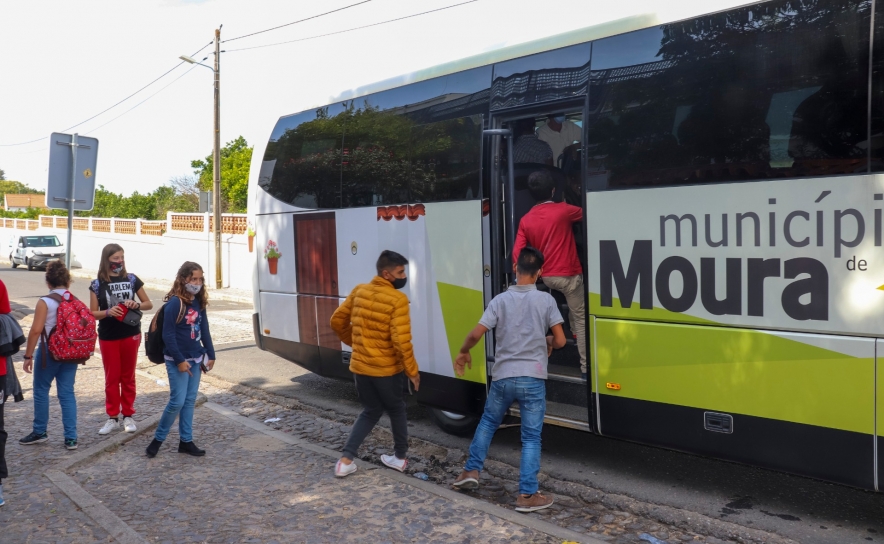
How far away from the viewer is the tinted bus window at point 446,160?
6.42m

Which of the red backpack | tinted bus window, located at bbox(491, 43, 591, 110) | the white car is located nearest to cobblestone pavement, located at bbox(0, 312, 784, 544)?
the red backpack

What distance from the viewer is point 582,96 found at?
5.60 meters

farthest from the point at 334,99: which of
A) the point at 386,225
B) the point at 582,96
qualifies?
the point at 582,96

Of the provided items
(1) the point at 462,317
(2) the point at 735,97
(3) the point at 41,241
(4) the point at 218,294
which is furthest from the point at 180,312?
(3) the point at 41,241

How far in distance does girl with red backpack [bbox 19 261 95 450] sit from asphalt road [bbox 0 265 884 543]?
275cm

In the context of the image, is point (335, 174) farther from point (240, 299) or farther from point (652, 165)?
point (240, 299)

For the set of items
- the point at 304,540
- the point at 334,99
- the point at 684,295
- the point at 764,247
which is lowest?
the point at 304,540

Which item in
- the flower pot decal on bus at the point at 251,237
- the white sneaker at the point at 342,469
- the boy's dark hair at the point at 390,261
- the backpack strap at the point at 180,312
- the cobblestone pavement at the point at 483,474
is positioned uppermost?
the flower pot decal on bus at the point at 251,237

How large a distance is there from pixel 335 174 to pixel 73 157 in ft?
9.71

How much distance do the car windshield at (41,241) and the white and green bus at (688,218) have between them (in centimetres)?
3637

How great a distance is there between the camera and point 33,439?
6.78 meters

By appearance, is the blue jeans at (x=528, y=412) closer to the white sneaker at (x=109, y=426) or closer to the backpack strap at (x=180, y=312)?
the backpack strap at (x=180, y=312)

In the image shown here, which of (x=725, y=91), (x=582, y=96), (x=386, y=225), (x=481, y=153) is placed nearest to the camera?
(x=725, y=91)

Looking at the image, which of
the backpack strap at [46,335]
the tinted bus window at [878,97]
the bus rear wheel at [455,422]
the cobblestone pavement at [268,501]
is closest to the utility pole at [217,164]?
the backpack strap at [46,335]
